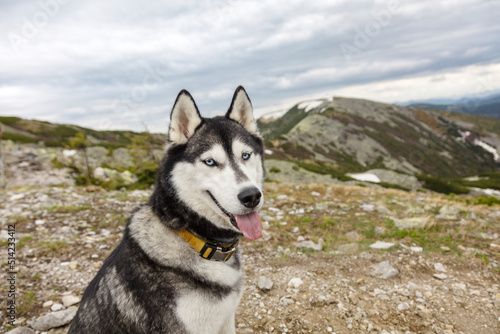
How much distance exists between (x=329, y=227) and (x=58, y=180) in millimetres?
20897

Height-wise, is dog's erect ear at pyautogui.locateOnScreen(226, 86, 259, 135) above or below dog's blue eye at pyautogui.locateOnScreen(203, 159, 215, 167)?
above

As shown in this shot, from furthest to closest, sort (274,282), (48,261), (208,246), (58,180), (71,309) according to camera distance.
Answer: (58,180) < (48,261) < (274,282) < (71,309) < (208,246)

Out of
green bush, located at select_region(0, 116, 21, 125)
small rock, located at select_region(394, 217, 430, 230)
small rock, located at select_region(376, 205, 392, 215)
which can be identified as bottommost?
small rock, located at select_region(376, 205, 392, 215)

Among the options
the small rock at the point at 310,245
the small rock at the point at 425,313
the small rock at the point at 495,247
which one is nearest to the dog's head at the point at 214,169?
the small rock at the point at 425,313

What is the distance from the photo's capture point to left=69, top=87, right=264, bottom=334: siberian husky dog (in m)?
3.17

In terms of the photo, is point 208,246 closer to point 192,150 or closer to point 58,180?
point 192,150

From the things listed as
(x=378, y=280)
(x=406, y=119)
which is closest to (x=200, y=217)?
(x=378, y=280)

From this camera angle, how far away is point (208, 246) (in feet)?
11.5

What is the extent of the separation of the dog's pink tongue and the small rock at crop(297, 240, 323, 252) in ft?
15.9

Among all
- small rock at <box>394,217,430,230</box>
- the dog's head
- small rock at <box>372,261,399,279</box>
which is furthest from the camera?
small rock at <box>394,217,430,230</box>

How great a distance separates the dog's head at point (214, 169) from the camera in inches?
133

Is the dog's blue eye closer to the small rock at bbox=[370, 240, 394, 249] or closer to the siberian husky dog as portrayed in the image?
the siberian husky dog

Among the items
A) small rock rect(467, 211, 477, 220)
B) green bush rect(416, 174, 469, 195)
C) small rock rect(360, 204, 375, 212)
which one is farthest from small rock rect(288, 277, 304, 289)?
green bush rect(416, 174, 469, 195)

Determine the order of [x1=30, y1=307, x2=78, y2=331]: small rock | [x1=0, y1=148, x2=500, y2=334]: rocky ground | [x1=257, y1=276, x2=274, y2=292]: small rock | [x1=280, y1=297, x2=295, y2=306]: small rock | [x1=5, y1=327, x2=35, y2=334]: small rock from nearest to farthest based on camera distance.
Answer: [x1=5, y1=327, x2=35, y2=334]: small rock < [x1=30, y1=307, x2=78, y2=331]: small rock < [x1=0, y1=148, x2=500, y2=334]: rocky ground < [x1=280, y1=297, x2=295, y2=306]: small rock < [x1=257, y1=276, x2=274, y2=292]: small rock
